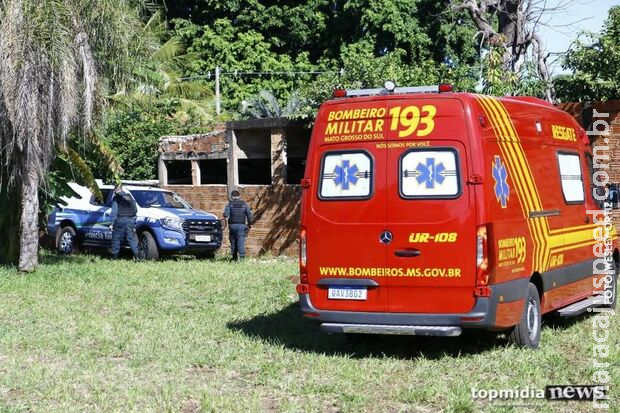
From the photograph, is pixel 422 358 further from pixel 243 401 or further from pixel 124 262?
pixel 124 262

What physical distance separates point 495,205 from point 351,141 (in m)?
1.60

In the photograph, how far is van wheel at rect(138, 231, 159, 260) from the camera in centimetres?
2166

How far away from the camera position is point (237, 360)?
955cm

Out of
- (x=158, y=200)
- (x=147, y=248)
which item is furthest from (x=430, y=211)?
(x=158, y=200)

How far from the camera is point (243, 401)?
7824 millimetres

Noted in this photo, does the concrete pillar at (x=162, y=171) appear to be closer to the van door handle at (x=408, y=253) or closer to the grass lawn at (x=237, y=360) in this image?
the grass lawn at (x=237, y=360)

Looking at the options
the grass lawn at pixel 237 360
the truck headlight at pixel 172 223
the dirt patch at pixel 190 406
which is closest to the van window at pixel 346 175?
the grass lawn at pixel 237 360

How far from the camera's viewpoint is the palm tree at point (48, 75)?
15.7 meters

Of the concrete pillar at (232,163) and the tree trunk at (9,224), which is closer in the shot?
the tree trunk at (9,224)

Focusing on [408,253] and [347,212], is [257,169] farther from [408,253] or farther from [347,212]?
[408,253]

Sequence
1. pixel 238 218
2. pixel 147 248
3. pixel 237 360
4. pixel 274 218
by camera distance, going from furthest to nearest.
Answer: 1. pixel 274 218
2. pixel 147 248
3. pixel 238 218
4. pixel 237 360

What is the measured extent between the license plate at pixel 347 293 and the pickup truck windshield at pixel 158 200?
1344 centimetres

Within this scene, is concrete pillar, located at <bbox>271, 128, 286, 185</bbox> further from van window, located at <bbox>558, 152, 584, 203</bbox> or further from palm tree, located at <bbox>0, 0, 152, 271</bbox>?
van window, located at <bbox>558, 152, 584, 203</bbox>

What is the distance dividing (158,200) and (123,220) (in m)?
1.93
